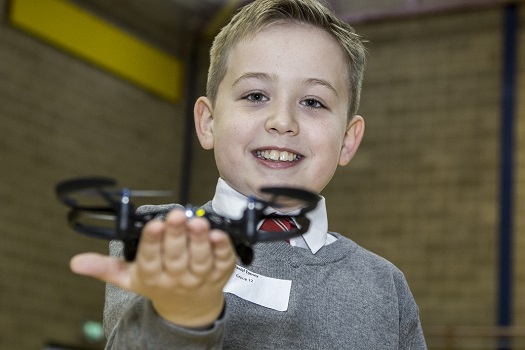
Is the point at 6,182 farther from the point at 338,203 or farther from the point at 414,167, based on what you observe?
the point at 414,167

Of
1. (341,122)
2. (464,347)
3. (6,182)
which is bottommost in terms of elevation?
(464,347)

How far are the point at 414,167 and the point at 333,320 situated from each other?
7397 millimetres

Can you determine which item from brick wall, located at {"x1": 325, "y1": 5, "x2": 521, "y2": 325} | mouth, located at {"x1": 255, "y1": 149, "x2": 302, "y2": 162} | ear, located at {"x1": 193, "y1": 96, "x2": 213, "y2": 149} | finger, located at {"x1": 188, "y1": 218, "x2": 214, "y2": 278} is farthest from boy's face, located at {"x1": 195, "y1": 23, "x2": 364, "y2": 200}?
brick wall, located at {"x1": 325, "y1": 5, "x2": 521, "y2": 325}

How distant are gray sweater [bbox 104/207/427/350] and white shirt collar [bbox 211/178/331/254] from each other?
2 cm

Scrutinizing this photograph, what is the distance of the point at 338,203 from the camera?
363 inches

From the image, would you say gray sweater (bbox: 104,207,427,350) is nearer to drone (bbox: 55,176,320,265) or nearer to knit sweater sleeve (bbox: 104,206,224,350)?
knit sweater sleeve (bbox: 104,206,224,350)

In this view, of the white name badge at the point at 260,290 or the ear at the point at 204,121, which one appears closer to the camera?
the white name badge at the point at 260,290

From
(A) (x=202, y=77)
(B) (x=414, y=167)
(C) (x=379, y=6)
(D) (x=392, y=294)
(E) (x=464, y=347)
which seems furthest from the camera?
(A) (x=202, y=77)

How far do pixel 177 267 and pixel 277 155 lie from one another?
656 mm

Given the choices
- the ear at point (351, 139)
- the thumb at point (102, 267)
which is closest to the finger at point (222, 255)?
the thumb at point (102, 267)

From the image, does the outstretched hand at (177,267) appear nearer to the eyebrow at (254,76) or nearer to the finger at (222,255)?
the finger at (222,255)

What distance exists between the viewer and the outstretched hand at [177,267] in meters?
0.99

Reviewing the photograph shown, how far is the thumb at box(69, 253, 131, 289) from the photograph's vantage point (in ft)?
3.47

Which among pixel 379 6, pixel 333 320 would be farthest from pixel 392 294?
pixel 379 6
